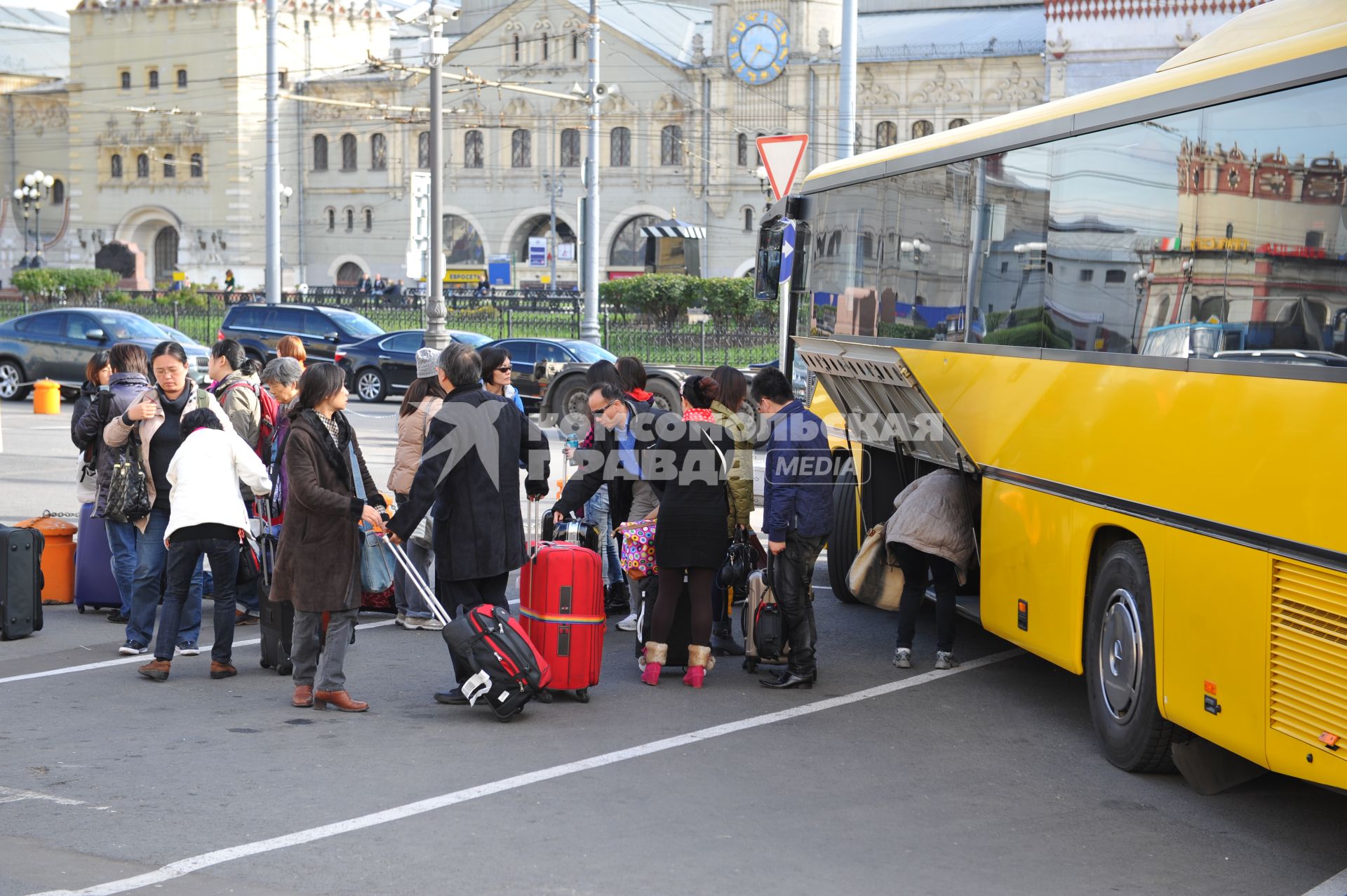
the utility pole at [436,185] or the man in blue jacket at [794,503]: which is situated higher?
the utility pole at [436,185]

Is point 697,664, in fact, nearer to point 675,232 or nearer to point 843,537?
point 843,537

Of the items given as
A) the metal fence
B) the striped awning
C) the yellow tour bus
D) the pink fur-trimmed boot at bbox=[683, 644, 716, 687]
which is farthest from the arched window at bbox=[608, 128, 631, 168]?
the pink fur-trimmed boot at bbox=[683, 644, 716, 687]

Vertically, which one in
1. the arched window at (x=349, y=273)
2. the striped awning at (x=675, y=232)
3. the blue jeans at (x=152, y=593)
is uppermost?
the striped awning at (x=675, y=232)

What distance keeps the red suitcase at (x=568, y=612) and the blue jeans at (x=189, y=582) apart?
5.47 ft

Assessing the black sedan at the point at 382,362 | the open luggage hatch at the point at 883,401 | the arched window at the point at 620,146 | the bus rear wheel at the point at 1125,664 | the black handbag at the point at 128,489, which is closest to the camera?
the bus rear wheel at the point at 1125,664

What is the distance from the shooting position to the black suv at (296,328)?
30219 mm

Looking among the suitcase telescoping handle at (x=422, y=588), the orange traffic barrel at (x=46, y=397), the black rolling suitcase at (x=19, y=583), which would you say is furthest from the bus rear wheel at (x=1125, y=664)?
the orange traffic barrel at (x=46, y=397)

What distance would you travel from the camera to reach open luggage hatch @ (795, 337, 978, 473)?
332 inches

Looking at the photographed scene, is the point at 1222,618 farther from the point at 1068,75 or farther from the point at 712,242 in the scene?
the point at 712,242

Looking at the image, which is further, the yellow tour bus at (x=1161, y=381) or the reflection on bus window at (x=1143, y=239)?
the reflection on bus window at (x=1143, y=239)

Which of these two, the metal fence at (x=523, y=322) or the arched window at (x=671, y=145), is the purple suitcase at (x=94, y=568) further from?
the arched window at (x=671, y=145)

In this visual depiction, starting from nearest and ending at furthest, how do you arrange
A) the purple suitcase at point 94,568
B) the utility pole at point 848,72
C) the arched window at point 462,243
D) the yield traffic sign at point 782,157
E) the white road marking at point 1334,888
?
the white road marking at point 1334,888 → the purple suitcase at point 94,568 → the yield traffic sign at point 782,157 → the utility pole at point 848,72 → the arched window at point 462,243

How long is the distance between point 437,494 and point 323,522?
57 centimetres

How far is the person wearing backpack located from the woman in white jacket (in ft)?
4.36
